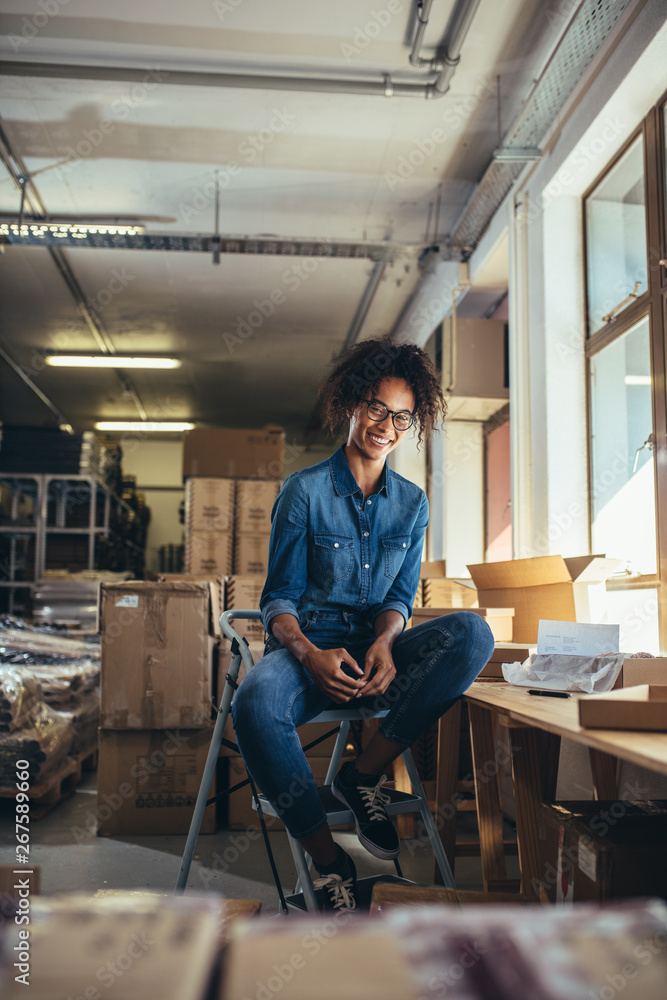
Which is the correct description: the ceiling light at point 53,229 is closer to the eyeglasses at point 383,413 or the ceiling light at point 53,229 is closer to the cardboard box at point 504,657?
the eyeglasses at point 383,413

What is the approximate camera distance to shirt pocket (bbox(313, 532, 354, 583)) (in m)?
1.76

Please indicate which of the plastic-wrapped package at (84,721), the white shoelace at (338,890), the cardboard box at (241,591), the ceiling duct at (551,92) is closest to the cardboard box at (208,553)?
the cardboard box at (241,591)

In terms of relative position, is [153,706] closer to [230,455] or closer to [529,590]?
[529,590]

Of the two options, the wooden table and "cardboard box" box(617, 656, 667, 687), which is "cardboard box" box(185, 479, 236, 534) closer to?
the wooden table

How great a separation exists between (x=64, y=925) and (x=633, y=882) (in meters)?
0.96

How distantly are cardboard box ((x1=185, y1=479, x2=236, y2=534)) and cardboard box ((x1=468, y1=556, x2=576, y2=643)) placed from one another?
3371 mm

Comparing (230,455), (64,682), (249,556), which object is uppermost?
(230,455)

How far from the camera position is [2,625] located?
183 inches

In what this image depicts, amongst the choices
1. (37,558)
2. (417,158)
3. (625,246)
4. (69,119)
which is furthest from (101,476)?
(625,246)

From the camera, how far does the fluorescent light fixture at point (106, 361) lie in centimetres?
778

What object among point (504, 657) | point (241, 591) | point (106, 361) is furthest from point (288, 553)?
point (106, 361)

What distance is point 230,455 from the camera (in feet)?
19.4

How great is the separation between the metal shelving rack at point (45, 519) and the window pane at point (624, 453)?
212 inches

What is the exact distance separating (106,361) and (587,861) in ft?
24.8
